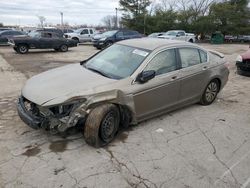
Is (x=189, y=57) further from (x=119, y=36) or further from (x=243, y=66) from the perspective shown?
(x=119, y=36)

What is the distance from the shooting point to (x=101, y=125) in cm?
414

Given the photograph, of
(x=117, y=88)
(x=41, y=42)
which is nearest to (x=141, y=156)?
(x=117, y=88)

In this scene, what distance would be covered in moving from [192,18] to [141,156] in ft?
128

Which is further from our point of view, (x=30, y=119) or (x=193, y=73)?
(x=193, y=73)

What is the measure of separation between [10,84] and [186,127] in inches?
226

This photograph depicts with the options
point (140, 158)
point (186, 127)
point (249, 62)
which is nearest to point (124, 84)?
point (140, 158)

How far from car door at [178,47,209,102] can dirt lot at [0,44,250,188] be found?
52 centimetres

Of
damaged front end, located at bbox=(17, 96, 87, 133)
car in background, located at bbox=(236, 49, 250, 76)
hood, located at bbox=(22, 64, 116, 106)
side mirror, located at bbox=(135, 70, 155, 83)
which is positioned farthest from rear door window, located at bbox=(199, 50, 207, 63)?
car in background, located at bbox=(236, 49, 250, 76)

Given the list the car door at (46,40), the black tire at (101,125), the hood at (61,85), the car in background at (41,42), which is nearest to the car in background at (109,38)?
the car in background at (41,42)

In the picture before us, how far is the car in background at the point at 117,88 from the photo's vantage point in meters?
3.99

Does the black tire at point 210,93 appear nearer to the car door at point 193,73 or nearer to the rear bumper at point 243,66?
the car door at point 193,73

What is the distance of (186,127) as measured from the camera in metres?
5.12

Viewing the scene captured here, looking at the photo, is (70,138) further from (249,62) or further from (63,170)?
(249,62)

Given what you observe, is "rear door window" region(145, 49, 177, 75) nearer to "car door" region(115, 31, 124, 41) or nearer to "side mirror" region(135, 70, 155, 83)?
"side mirror" region(135, 70, 155, 83)
